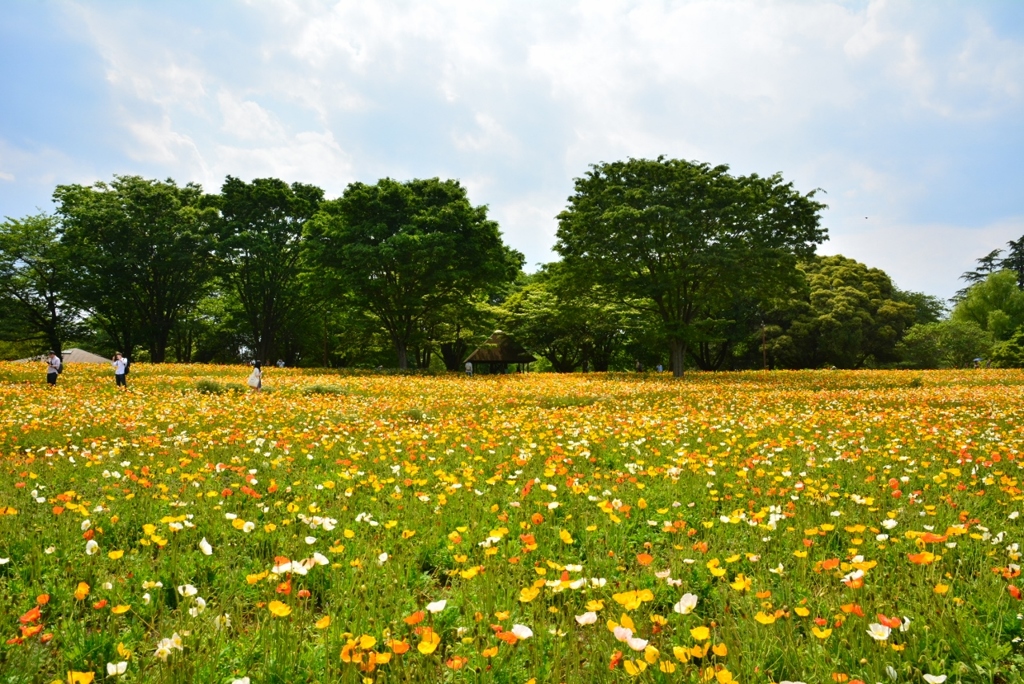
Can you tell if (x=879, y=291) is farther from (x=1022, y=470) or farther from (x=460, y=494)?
Result: (x=460, y=494)

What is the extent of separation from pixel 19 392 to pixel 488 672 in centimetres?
1862

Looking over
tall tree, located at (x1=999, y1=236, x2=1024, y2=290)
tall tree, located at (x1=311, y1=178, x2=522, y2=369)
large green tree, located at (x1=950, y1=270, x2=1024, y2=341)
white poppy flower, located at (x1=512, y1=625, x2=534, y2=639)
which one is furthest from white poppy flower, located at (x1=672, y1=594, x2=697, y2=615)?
tall tree, located at (x1=999, y1=236, x2=1024, y2=290)

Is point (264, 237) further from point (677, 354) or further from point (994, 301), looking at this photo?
point (994, 301)

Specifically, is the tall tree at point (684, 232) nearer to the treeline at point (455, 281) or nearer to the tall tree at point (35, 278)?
the treeline at point (455, 281)

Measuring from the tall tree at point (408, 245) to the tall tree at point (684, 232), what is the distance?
5.89 meters

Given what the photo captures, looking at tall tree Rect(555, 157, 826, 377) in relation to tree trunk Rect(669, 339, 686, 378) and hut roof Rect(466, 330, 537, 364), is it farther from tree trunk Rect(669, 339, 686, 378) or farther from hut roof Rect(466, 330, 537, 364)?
hut roof Rect(466, 330, 537, 364)

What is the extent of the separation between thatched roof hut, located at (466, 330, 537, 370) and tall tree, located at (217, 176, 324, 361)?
1641 cm

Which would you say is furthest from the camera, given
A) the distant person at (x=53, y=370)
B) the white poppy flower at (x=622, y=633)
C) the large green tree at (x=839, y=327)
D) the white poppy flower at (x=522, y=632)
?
the large green tree at (x=839, y=327)

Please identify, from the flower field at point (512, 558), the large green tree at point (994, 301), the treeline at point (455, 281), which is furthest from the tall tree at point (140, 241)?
the large green tree at point (994, 301)

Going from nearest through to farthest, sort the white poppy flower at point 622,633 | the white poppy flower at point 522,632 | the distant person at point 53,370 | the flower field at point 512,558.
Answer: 1. the white poppy flower at point 622,633
2. the white poppy flower at point 522,632
3. the flower field at point 512,558
4. the distant person at point 53,370

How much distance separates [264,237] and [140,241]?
1051cm

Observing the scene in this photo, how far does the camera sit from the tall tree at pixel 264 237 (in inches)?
1623

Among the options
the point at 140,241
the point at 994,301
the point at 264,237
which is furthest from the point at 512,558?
the point at 994,301

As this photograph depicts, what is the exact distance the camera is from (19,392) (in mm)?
15266
